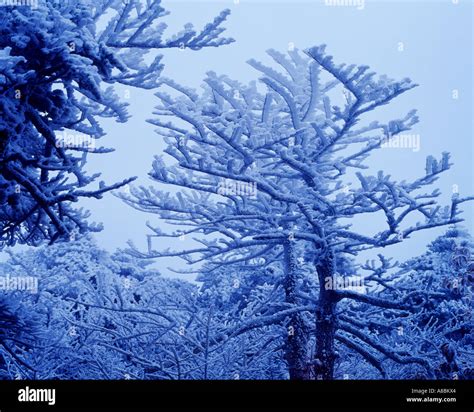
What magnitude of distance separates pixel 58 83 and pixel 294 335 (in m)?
3.30

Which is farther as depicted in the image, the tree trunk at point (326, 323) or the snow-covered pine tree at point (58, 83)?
the tree trunk at point (326, 323)

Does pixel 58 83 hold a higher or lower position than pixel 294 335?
higher

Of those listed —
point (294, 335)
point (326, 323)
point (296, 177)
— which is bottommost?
point (294, 335)

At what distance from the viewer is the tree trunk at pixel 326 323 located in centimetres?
394

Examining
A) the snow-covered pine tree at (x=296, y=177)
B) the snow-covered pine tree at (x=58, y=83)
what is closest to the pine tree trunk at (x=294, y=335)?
the snow-covered pine tree at (x=296, y=177)

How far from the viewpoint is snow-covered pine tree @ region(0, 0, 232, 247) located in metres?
2.56

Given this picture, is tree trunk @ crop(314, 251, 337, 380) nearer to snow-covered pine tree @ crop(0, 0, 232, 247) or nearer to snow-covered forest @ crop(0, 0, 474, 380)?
snow-covered forest @ crop(0, 0, 474, 380)

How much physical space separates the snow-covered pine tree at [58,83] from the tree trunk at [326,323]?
2185mm

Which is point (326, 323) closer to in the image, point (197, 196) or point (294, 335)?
point (294, 335)

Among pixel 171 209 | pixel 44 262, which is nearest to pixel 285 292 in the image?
pixel 171 209

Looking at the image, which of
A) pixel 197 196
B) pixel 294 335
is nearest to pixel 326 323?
pixel 294 335

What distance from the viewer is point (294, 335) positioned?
4480mm

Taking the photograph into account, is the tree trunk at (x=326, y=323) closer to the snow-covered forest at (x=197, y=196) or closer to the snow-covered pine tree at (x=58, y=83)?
the snow-covered forest at (x=197, y=196)
